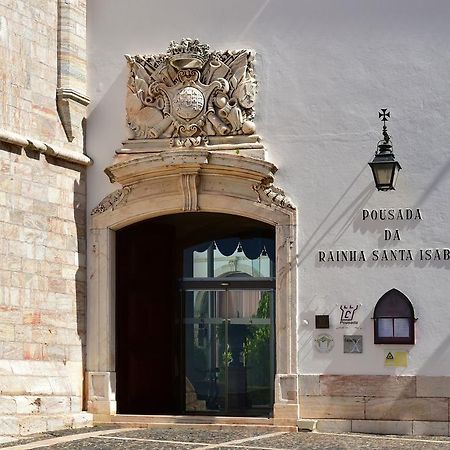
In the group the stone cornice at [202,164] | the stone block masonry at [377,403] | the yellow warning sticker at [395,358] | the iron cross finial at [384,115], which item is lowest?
the stone block masonry at [377,403]

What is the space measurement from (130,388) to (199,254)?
2.01m

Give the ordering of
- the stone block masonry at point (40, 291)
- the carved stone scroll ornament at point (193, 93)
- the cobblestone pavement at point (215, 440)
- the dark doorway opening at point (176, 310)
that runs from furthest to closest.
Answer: the dark doorway opening at point (176, 310)
the carved stone scroll ornament at point (193, 93)
the stone block masonry at point (40, 291)
the cobblestone pavement at point (215, 440)

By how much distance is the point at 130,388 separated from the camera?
15758mm

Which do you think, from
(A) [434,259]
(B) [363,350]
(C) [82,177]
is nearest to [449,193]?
(A) [434,259]

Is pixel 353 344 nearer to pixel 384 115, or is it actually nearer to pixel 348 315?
pixel 348 315

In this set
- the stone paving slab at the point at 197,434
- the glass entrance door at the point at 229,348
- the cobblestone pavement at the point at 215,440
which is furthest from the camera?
the glass entrance door at the point at 229,348

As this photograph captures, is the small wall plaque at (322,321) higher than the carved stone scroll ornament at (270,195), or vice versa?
the carved stone scroll ornament at (270,195)

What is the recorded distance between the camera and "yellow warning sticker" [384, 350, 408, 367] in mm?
14414

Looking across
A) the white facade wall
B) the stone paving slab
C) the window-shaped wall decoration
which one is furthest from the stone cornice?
the stone paving slab

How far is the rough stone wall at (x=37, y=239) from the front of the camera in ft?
45.4

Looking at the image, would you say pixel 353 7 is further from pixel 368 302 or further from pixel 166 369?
pixel 166 369

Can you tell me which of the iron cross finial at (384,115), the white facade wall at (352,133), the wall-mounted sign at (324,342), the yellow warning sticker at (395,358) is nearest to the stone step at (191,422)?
the white facade wall at (352,133)

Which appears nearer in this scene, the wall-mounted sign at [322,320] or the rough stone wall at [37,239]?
the rough stone wall at [37,239]

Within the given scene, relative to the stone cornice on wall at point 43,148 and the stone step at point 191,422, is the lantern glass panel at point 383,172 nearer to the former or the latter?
the stone step at point 191,422
